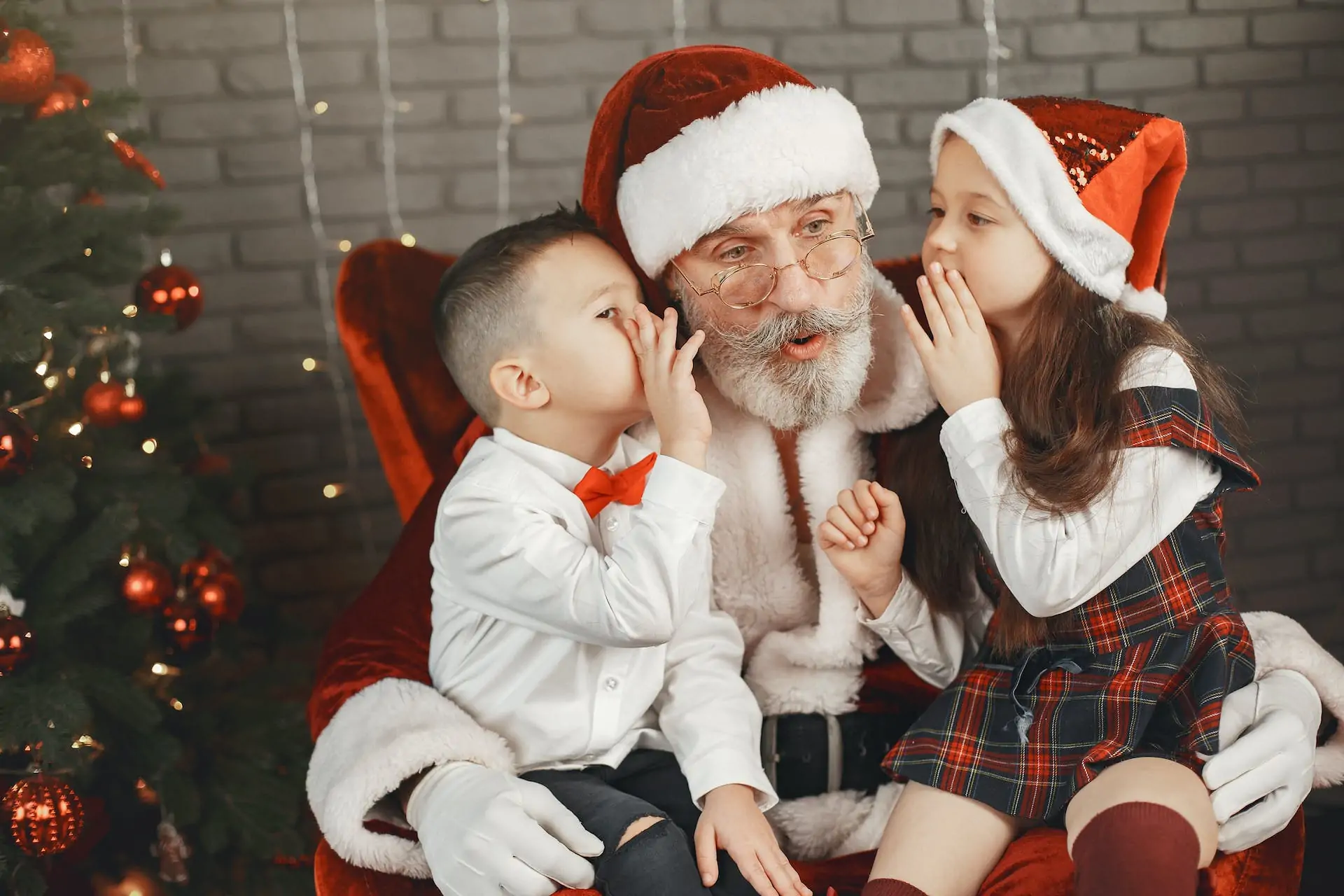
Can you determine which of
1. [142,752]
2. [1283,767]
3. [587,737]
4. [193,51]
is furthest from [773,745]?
[193,51]

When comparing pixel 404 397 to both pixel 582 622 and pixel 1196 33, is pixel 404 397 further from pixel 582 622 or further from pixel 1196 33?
pixel 1196 33

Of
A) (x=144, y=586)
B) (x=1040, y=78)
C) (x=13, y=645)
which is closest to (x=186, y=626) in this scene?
→ (x=144, y=586)

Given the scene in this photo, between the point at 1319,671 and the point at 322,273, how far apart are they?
91.5 inches

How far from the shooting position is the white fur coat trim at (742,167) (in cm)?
162

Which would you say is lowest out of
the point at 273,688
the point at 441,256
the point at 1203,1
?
the point at 273,688

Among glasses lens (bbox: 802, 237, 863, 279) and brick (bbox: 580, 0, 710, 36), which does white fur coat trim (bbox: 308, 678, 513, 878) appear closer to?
glasses lens (bbox: 802, 237, 863, 279)

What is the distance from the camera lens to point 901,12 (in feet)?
9.72

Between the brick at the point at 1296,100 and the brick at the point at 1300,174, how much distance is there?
13 centimetres

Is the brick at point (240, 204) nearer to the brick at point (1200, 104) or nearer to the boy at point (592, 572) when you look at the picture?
the boy at point (592, 572)

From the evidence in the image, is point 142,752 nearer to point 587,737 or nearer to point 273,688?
point 273,688

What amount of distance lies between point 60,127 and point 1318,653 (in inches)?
87.4

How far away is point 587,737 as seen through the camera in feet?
4.88

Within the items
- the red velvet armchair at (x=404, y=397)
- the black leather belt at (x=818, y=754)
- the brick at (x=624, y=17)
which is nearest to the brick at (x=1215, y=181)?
the brick at (x=624, y=17)

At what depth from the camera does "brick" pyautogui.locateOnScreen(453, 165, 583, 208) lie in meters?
2.89
